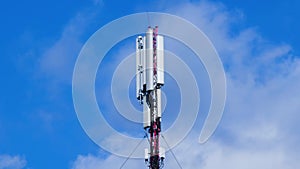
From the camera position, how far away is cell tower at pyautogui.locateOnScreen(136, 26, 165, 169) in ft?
403

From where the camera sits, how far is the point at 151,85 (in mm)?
123000

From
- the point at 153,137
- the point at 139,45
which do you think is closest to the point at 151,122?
the point at 153,137

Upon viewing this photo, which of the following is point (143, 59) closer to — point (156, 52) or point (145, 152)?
point (156, 52)

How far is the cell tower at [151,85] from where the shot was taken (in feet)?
403

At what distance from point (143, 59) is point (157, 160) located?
1315cm

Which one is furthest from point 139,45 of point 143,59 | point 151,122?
point 151,122

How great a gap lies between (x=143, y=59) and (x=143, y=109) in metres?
6.52

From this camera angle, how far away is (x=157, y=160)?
401ft

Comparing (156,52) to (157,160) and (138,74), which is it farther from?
(157,160)

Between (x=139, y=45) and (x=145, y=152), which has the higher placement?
(x=139, y=45)

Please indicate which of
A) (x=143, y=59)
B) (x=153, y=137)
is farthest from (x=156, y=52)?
(x=153, y=137)

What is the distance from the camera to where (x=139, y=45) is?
12588cm

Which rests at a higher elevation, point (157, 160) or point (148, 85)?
point (148, 85)

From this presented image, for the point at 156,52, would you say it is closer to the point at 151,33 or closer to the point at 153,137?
the point at 151,33
